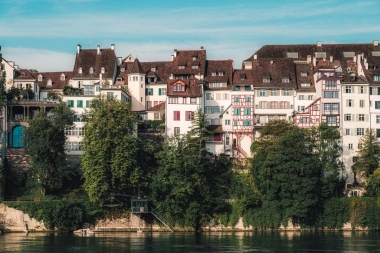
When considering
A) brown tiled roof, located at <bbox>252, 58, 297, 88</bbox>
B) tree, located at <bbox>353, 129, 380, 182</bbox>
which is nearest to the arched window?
brown tiled roof, located at <bbox>252, 58, 297, 88</bbox>

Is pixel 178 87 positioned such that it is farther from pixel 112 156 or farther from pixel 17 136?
pixel 17 136

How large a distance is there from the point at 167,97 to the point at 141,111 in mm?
7600

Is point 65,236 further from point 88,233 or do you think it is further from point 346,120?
point 346,120

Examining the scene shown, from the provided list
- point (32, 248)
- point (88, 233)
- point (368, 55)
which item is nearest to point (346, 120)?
point (368, 55)

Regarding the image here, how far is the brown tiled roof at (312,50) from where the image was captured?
127938 mm

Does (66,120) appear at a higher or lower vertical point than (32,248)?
higher

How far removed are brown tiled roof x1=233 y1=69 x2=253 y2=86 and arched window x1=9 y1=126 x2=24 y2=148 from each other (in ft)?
89.0

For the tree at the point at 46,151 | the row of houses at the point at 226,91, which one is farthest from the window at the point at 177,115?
the tree at the point at 46,151

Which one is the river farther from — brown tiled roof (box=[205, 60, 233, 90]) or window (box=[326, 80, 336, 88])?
brown tiled roof (box=[205, 60, 233, 90])

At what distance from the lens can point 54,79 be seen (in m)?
129

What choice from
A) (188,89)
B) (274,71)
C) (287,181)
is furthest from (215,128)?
(287,181)

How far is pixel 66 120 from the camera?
110 metres

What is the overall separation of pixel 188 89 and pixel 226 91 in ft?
17.9

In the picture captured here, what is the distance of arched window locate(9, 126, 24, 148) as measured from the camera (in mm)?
113562
